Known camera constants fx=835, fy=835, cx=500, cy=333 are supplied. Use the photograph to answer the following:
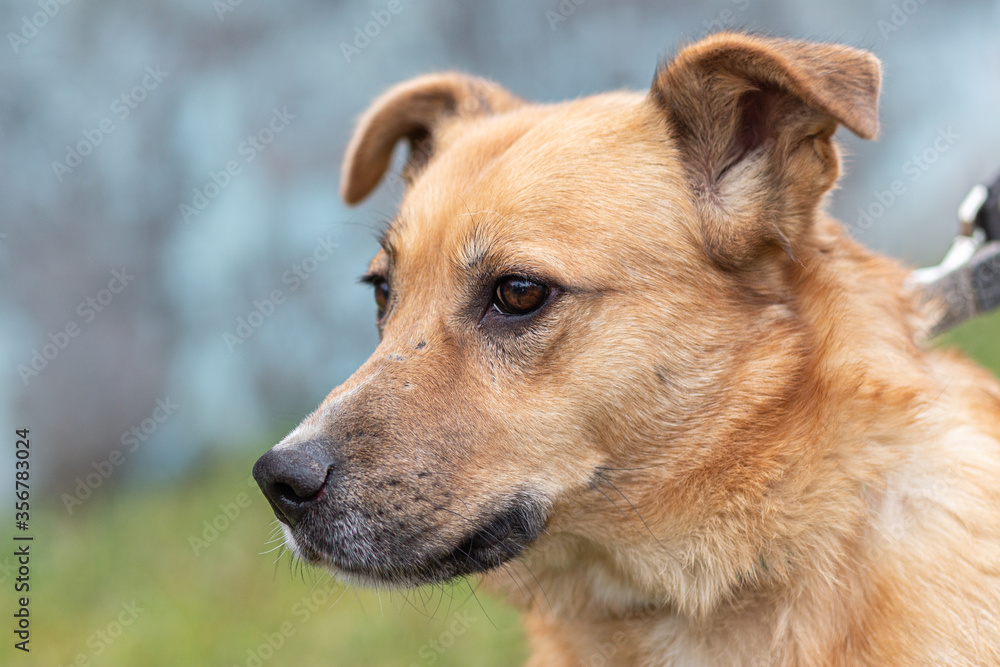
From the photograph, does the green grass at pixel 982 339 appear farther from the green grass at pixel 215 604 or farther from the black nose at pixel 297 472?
the black nose at pixel 297 472

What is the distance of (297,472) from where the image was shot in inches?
95.3

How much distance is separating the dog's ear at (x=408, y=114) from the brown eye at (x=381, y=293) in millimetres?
812

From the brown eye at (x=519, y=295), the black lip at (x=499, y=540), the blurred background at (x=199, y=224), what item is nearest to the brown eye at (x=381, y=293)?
the brown eye at (x=519, y=295)

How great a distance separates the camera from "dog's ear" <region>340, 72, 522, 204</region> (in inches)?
160

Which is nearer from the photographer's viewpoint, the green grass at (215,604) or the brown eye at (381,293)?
the brown eye at (381,293)

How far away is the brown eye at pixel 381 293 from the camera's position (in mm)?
3439

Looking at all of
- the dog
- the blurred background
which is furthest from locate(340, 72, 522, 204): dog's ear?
the blurred background

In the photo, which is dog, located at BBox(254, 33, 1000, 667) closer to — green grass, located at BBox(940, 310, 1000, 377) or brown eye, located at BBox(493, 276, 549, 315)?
brown eye, located at BBox(493, 276, 549, 315)

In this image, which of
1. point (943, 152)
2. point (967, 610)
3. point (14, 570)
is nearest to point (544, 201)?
point (967, 610)

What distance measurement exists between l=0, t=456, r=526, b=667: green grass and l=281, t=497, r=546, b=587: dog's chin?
5.82ft

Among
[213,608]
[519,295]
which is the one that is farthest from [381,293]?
[213,608]

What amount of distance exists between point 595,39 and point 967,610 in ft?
29.0

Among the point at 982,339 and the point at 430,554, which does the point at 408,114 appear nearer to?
the point at 430,554

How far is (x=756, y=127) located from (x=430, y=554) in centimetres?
176
